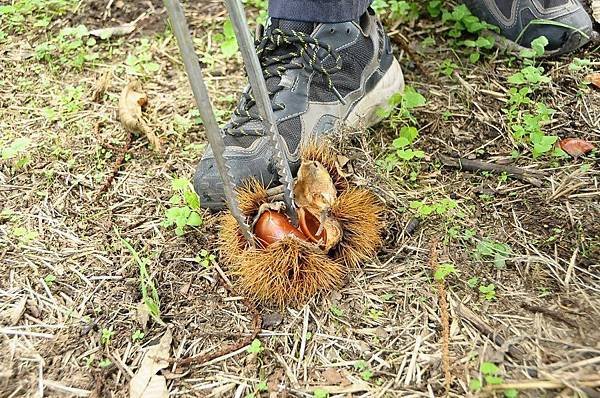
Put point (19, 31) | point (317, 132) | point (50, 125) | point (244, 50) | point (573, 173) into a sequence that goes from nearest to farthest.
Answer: point (244, 50)
point (573, 173)
point (317, 132)
point (50, 125)
point (19, 31)

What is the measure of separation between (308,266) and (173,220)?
1.38ft

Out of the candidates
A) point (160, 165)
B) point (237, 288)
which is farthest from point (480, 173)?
point (160, 165)

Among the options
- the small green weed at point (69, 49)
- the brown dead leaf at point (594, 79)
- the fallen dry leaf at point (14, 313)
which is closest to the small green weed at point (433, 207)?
the brown dead leaf at point (594, 79)

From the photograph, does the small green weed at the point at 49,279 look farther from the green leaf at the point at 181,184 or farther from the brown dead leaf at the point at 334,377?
the brown dead leaf at the point at 334,377

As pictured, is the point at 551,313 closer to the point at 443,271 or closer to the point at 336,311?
the point at 443,271

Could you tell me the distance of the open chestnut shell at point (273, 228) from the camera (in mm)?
1458

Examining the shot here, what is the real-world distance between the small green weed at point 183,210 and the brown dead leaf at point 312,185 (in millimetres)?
276

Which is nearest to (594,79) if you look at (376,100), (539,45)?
(539,45)

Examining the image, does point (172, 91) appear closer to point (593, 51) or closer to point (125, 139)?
point (125, 139)

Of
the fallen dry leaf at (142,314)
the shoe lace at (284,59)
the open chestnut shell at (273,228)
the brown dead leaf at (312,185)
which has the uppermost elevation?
the shoe lace at (284,59)

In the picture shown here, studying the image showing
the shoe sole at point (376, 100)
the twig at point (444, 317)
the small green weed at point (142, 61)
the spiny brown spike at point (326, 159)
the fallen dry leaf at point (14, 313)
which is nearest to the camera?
the twig at point (444, 317)

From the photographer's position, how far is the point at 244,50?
1290 mm

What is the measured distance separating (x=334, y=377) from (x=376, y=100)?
90cm

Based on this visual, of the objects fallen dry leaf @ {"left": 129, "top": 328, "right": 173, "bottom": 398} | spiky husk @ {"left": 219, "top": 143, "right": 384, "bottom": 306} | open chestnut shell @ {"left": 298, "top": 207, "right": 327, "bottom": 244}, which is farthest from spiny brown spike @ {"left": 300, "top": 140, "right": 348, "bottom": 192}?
fallen dry leaf @ {"left": 129, "top": 328, "right": 173, "bottom": 398}
